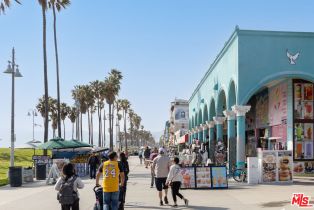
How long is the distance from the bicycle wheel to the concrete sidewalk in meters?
2.08

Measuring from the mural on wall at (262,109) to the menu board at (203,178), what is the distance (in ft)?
44.0

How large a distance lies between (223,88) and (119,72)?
Answer: 174 feet

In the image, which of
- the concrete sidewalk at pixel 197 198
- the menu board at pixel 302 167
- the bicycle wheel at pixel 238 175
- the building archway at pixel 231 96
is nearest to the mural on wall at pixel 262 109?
the building archway at pixel 231 96

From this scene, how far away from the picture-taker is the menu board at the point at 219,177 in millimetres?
18906

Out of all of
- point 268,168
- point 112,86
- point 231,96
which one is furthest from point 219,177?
point 112,86

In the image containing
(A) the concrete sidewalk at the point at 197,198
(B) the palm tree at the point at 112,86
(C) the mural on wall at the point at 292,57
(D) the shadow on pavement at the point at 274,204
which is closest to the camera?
(D) the shadow on pavement at the point at 274,204

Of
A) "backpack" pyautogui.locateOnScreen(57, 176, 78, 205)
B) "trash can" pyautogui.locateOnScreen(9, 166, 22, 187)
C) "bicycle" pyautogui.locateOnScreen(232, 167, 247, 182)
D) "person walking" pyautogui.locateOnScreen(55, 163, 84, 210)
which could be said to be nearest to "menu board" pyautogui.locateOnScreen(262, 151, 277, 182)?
"bicycle" pyautogui.locateOnScreen(232, 167, 247, 182)

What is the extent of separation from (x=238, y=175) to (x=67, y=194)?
14.9 meters

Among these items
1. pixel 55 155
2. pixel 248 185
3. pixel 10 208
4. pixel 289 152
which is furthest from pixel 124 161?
pixel 55 155

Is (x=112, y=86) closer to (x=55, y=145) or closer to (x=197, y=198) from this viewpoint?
(x=55, y=145)

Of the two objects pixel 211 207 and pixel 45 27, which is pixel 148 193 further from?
pixel 45 27

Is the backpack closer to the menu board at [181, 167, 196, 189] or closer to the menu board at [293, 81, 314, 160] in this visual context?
the menu board at [181, 167, 196, 189]

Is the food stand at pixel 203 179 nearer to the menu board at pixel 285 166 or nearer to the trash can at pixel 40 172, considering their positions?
the menu board at pixel 285 166

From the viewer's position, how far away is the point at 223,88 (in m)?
28.4
